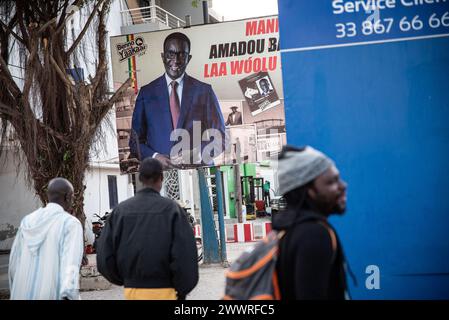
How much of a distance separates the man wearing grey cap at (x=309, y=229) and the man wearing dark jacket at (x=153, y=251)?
217cm

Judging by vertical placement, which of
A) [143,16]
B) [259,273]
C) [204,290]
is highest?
[143,16]

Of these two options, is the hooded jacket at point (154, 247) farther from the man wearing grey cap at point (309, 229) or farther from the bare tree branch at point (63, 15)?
the bare tree branch at point (63, 15)

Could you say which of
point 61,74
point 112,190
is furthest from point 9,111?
point 112,190

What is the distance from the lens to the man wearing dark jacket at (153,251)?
5.48m

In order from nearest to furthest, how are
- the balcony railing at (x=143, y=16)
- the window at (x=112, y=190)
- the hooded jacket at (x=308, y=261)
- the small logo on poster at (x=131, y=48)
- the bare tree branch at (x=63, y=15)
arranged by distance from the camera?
the hooded jacket at (x=308, y=261), the bare tree branch at (x=63, y=15), the small logo on poster at (x=131, y=48), the window at (x=112, y=190), the balcony railing at (x=143, y=16)

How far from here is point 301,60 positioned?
5.37 metres

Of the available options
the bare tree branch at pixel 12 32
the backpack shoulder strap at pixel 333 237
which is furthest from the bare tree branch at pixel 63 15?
the backpack shoulder strap at pixel 333 237

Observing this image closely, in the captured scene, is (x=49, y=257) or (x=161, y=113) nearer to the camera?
(x=49, y=257)

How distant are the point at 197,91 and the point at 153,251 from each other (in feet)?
38.8

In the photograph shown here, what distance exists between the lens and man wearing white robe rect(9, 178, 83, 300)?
18.0ft

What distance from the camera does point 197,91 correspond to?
17.1 meters

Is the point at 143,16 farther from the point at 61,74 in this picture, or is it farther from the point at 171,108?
the point at 61,74

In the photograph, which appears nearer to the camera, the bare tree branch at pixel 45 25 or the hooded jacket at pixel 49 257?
the hooded jacket at pixel 49 257

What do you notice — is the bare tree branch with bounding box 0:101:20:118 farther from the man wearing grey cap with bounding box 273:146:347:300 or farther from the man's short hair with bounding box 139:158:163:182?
the man wearing grey cap with bounding box 273:146:347:300
